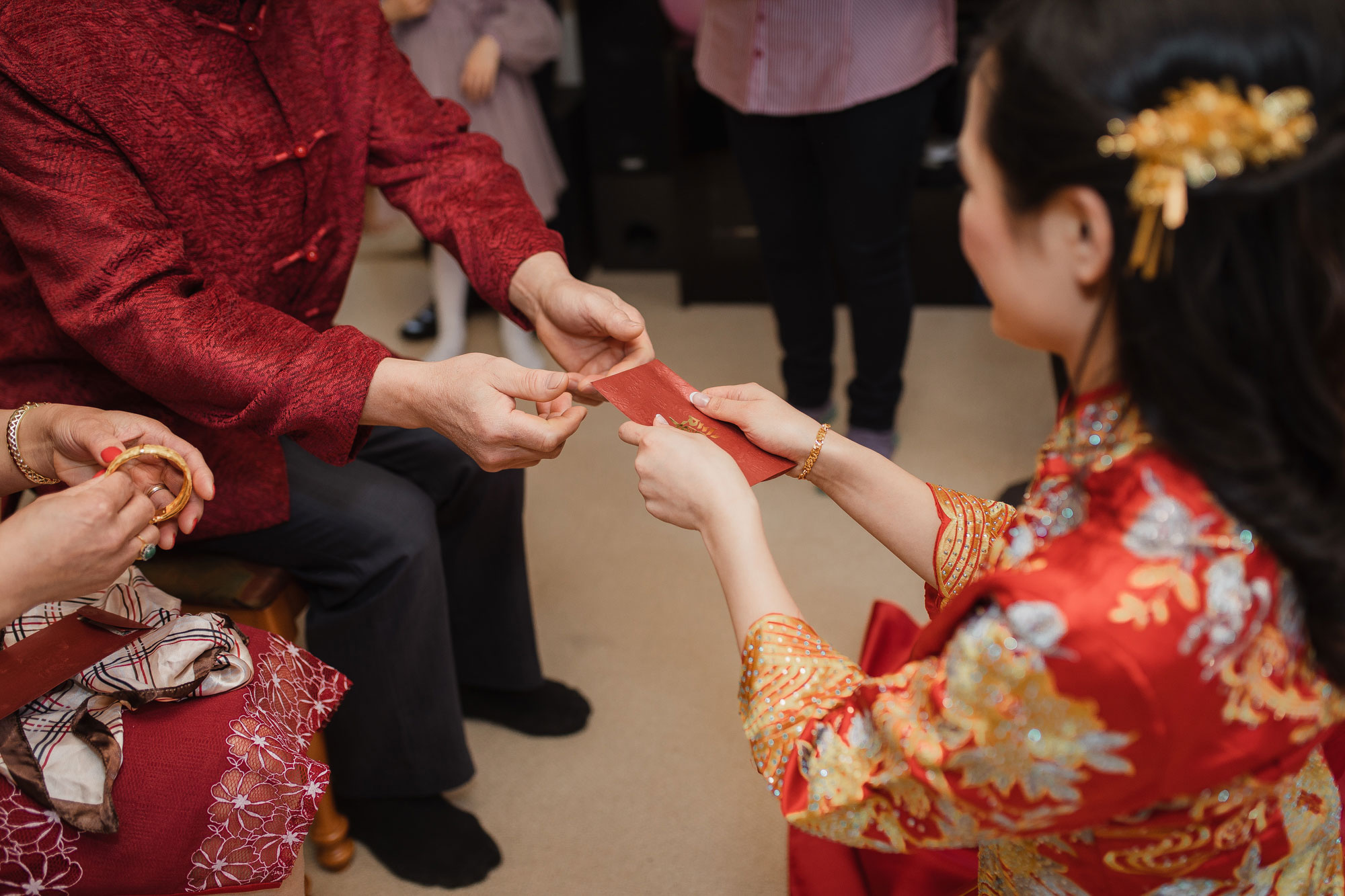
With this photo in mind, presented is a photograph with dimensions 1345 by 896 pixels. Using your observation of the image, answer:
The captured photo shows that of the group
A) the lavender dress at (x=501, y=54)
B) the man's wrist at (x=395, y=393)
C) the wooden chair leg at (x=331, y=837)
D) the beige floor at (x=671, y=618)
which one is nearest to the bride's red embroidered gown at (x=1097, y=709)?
the man's wrist at (x=395, y=393)

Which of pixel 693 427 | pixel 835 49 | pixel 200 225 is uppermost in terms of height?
pixel 835 49

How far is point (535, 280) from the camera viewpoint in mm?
1337

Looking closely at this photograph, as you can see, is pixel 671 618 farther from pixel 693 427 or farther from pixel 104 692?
pixel 104 692

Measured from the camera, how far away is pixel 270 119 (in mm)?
1230

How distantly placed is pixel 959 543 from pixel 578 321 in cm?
55

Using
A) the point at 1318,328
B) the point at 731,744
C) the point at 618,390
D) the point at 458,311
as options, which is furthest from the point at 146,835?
the point at 458,311

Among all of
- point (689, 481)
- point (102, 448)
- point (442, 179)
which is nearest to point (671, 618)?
point (442, 179)

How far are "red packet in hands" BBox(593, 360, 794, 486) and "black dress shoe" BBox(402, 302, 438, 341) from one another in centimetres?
195

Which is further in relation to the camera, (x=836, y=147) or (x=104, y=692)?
(x=836, y=147)

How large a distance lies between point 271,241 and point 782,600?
80 cm

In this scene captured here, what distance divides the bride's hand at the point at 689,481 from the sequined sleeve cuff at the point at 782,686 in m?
0.12

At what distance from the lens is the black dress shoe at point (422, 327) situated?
2.96 meters

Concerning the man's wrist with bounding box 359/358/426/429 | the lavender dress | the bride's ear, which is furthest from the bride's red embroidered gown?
the lavender dress

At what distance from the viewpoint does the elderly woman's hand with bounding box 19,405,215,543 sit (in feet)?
3.35
